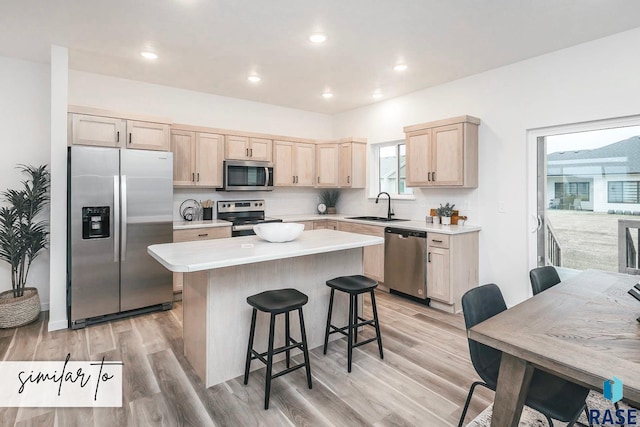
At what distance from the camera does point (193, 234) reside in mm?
4160

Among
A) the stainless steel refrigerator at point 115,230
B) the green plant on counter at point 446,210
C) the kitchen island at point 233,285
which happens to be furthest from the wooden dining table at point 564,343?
the stainless steel refrigerator at point 115,230

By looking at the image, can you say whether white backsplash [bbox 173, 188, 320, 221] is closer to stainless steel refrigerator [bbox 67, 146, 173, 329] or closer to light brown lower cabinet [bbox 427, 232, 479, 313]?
stainless steel refrigerator [bbox 67, 146, 173, 329]

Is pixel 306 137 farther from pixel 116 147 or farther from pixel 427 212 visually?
pixel 116 147

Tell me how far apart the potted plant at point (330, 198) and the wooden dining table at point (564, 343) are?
14.9 feet

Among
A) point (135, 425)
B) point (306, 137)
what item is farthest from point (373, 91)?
point (135, 425)

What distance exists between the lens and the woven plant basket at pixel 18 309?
325 centimetres

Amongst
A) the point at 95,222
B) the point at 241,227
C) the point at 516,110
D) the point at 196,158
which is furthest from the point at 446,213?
the point at 95,222

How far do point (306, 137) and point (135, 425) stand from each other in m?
4.94

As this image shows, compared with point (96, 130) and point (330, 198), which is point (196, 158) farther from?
point (330, 198)

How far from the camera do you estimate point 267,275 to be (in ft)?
8.66

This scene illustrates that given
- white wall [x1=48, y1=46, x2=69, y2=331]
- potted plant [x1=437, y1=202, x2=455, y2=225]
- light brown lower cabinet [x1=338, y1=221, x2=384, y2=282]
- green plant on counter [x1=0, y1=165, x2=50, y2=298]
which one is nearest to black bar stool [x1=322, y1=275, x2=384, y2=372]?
light brown lower cabinet [x1=338, y1=221, x2=384, y2=282]

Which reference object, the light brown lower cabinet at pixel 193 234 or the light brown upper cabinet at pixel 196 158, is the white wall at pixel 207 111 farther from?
the light brown lower cabinet at pixel 193 234

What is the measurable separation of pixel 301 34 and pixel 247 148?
85.7 inches

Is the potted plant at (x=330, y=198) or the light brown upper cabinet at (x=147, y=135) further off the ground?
the light brown upper cabinet at (x=147, y=135)
